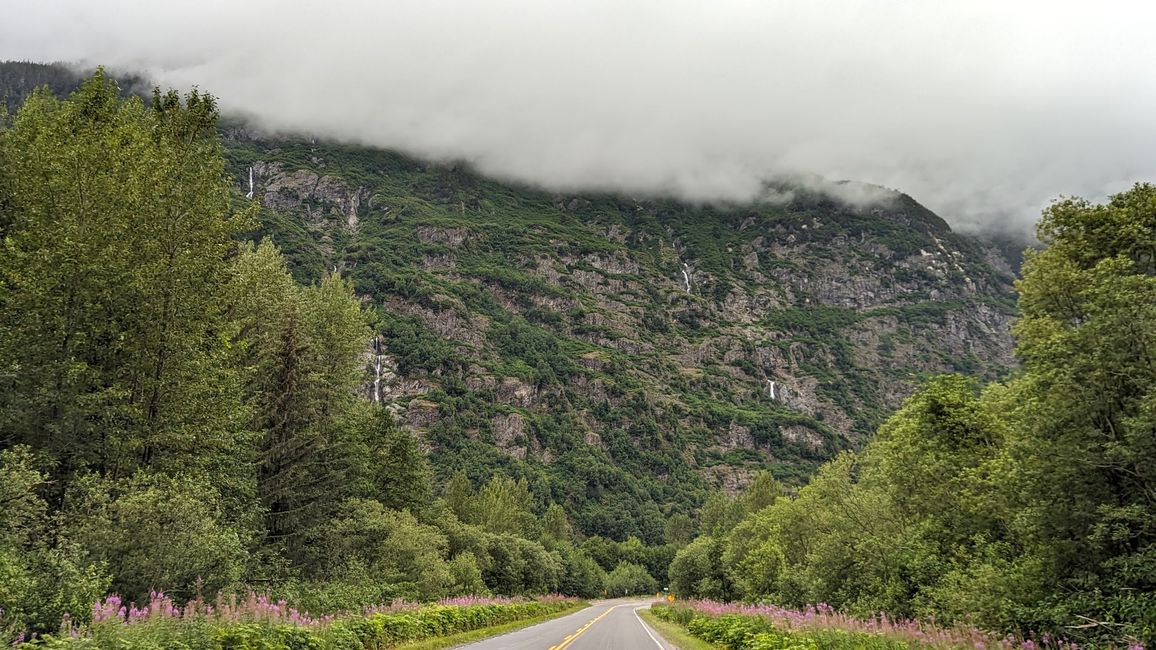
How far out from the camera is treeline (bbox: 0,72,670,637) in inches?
551

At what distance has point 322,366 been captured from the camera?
29344 mm

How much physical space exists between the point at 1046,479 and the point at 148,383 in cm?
2478

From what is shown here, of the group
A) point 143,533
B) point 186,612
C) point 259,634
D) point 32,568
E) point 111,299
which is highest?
point 111,299

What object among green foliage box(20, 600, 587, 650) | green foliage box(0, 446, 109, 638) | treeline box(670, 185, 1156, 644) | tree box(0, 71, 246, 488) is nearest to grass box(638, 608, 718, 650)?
treeline box(670, 185, 1156, 644)

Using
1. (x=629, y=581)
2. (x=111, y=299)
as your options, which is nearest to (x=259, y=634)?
(x=111, y=299)

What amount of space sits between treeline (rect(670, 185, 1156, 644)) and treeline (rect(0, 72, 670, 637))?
19726 millimetres

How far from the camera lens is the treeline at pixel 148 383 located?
14.0 meters

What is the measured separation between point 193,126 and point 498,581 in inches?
2276

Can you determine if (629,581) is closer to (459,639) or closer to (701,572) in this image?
(701,572)

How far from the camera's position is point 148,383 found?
1762 cm

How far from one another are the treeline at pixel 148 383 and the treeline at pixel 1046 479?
1973 centimetres

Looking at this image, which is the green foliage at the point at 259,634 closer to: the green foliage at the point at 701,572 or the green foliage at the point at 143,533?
the green foliage at the point at 143,533

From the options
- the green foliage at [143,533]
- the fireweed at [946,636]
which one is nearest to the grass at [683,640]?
the fireweed at [946,636]

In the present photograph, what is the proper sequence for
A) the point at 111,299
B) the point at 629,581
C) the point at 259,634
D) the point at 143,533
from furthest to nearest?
the point at 629,581
the point at 111,299
the point at 143,533
the point at 259,634
